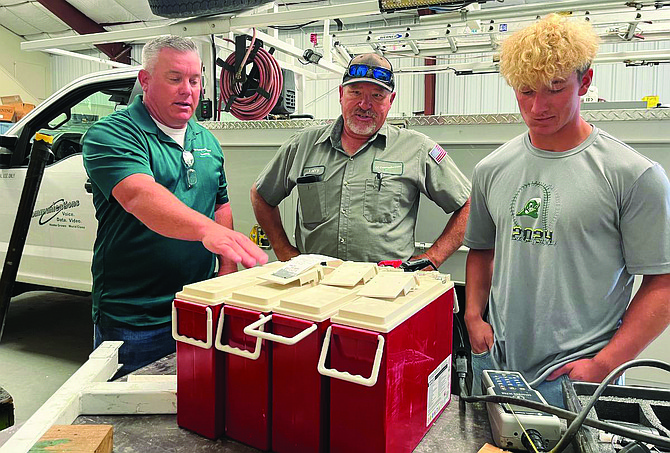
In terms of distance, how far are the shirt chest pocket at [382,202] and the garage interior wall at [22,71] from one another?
12300 millimetres

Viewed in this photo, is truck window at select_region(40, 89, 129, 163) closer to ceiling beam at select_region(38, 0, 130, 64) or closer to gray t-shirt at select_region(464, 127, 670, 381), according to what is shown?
gray t-shirt at select_region(464, 127, 670, 381)

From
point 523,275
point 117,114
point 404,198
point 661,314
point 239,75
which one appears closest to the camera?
point 661,314

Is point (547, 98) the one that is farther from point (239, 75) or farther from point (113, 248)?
point (239, 75)

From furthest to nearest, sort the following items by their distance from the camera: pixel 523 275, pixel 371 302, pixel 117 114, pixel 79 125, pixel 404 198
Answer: pixel 79 125, pixel 404 198, pixel 117 114, pixel 523 275, pixel 371 302

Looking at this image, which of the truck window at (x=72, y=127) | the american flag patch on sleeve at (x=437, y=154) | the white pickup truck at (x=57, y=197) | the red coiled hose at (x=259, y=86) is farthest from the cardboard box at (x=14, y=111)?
the american flag patch on sleeve at (x=437, y=154)

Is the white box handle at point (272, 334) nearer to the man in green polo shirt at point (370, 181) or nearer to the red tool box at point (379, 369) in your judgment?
the red tool box at point (379, 369)

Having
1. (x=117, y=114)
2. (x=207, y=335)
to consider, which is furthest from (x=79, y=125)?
(x=207, y=335)

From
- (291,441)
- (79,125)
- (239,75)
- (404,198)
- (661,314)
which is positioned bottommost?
(291,441)

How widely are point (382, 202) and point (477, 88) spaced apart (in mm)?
7418

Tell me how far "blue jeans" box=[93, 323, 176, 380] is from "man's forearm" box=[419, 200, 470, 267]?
1.10m

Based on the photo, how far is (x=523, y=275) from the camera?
1496mm

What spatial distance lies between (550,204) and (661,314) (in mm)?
393

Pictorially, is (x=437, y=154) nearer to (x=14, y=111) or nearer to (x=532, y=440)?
(x=532, y=440)

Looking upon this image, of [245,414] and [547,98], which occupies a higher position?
[547,98]
